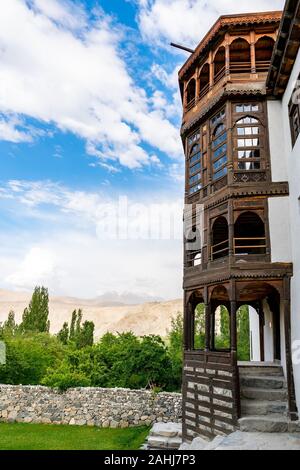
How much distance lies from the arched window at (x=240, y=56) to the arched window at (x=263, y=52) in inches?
11.6

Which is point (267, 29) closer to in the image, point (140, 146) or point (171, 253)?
point (171, 253)

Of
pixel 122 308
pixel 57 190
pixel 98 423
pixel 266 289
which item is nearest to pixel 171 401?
pixel 98 423

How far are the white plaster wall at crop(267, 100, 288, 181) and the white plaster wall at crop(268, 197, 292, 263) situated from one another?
2.49 feet

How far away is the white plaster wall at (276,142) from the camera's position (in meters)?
11.0

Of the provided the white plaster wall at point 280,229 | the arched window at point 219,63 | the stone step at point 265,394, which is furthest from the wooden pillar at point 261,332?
the arched window at point 219,63

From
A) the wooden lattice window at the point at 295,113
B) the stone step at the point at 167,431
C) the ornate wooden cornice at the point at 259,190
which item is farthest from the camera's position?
the stone step at the point at 167,431

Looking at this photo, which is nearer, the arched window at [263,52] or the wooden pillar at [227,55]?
the wooden pillar at [227,55]

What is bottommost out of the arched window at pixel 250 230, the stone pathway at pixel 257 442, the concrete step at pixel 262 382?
the stone pathway at pixel 257 442

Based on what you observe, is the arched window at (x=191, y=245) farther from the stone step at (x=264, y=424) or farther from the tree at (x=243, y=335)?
the tree at (x=243, y=335)

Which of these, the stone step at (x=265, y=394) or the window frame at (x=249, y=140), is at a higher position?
the window frame at (x=249, y=140)

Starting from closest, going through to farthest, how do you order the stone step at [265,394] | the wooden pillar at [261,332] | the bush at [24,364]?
the stone step at [265,394], the wooden pillar at [261,332], the bush at [24,364]

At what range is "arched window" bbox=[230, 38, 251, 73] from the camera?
1212 centimetres

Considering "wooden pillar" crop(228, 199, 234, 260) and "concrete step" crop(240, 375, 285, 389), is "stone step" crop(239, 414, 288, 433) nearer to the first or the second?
"concrete step" crop(240, 375, 285, 389)
